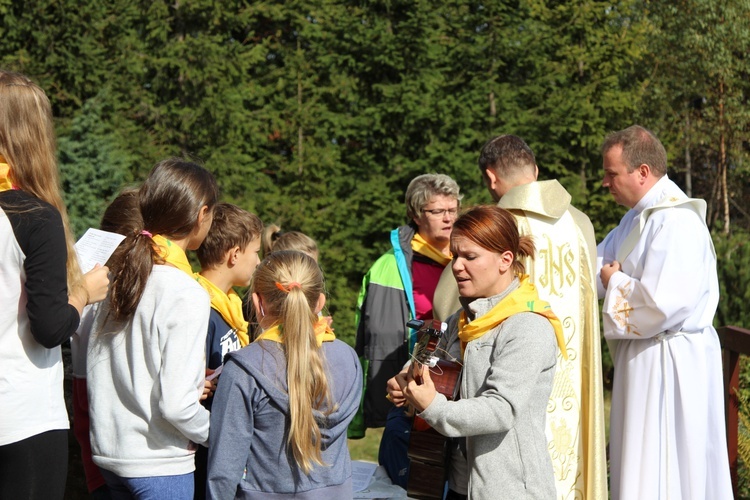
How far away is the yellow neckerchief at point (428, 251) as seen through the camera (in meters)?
5.20

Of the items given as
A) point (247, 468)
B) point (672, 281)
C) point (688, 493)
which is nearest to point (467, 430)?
point (247, 468)

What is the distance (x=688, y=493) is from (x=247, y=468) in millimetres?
2642

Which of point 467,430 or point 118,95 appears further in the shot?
point 118,95

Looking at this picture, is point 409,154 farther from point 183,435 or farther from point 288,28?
point 183,435

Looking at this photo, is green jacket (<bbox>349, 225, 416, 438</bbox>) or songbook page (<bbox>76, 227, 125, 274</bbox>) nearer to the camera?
songbook page (<bbox>76, 227, 125, 274</bbox>)

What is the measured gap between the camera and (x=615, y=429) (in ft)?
16.3

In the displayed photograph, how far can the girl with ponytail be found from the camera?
3018mm

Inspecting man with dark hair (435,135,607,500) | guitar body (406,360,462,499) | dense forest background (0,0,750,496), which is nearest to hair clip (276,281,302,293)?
guitar body (406,360,462,499)

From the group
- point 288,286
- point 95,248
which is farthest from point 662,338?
point 95,248

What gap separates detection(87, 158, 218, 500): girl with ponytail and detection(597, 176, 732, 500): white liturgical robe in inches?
95.9

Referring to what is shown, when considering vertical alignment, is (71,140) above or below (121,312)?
above

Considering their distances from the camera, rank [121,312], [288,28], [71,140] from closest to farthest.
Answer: [121,312]
[71,140]
[288,28]

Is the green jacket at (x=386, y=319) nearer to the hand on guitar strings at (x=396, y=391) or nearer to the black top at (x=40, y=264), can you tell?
the hand on guitar strings at (x=396, y=391)

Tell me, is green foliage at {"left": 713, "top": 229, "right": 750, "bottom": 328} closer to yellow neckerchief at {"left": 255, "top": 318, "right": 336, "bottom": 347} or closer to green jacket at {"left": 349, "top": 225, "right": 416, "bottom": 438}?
green jacket at {"left": 349, "top": 225, "right": 416, "bottom": 438}
